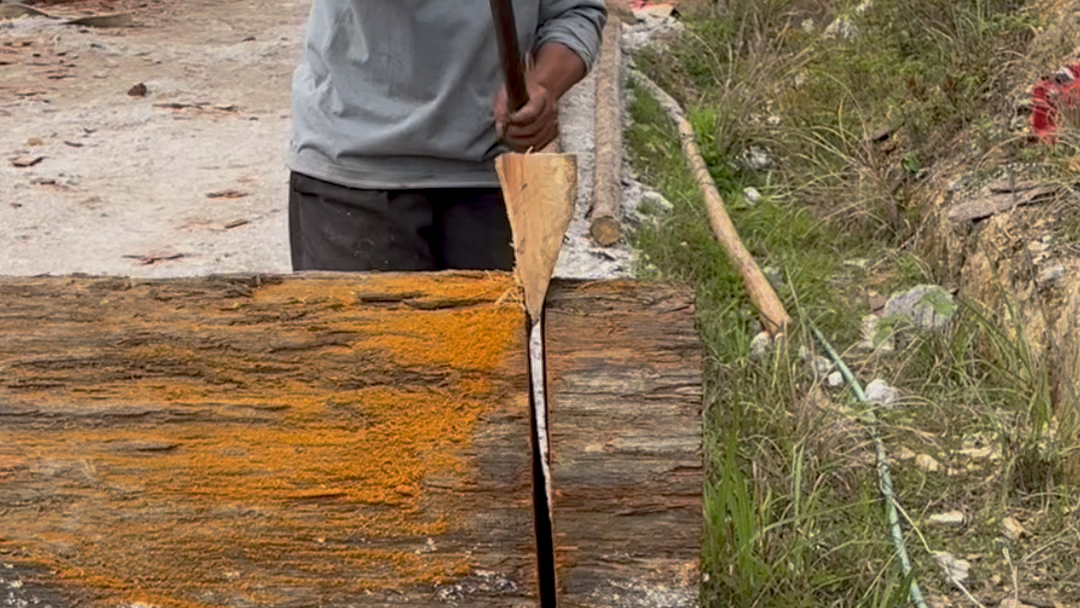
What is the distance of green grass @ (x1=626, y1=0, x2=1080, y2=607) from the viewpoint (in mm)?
2730

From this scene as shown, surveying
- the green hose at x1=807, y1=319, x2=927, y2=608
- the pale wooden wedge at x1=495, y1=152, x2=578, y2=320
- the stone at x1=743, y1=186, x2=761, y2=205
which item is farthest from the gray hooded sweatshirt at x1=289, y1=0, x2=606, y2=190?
the stone at x1=743, y1=186, x2=761, y2=205

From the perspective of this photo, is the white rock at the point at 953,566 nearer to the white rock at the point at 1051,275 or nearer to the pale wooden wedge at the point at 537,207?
the white rock at the point at 1051,275

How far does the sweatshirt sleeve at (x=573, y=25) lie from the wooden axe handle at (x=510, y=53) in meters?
0.25

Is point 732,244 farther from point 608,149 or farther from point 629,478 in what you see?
point 629,478

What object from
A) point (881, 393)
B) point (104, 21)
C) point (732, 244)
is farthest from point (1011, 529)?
point (104, 21)

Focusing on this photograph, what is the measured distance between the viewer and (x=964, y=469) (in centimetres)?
311

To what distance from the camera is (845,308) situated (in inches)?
165

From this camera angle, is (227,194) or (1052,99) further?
(227,194)

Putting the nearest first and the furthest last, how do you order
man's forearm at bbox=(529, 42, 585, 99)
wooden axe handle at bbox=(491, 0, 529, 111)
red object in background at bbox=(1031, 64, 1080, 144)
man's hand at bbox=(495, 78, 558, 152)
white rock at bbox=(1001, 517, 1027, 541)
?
wooden axe handle at bbox=(491, 0, 529, 111) < man's hand at bbox=(495, 78, 558, 152) < man's forearm at bbox=(529, 42, 585, 99) < white rock at bbox=(1001, 517, 1027, 541) < red object in background at bbox=(1031, 64, 1080, 144)

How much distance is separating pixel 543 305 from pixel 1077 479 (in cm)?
231

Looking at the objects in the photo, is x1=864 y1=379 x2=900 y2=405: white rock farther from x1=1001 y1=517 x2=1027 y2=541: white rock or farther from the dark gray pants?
the dark gray pants

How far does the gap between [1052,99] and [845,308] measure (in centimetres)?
122

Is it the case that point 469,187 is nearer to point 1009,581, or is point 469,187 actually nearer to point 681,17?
point 1009,581

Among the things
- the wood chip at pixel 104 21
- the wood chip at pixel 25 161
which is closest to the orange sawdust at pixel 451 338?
the wood chip at pixel 25 161
